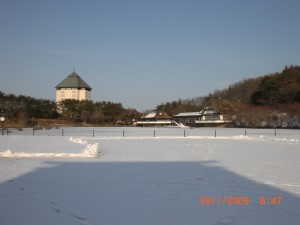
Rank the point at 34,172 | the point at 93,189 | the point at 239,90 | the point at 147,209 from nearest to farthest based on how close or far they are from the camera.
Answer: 1. the point at 147,209
2. the point at 93,189
3. the point at 34,172
4. the point at 239,90

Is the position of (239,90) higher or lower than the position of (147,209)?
higher

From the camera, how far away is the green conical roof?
8856cm

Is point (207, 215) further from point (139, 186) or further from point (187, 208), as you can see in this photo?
point (139, 186)

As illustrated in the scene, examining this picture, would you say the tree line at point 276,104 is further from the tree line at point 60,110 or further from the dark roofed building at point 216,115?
the tree line at point 60,110

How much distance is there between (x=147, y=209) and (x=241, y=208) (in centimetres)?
158

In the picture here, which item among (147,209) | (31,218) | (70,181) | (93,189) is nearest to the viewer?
(31,218)

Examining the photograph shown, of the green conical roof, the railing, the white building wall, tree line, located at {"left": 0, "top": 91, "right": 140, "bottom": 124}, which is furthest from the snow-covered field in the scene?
the green conical roof

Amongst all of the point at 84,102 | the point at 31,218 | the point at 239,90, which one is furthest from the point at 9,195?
the point at 239,90

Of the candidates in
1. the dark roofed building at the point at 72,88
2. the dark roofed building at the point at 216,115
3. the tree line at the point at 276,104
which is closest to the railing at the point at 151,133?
the tree line at the point at 276,104

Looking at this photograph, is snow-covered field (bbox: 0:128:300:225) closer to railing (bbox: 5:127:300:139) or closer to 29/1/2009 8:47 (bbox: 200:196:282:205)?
29/1/2009 8:47 (bbox: 200:196:282:205)

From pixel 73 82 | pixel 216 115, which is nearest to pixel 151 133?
pixel 216 115

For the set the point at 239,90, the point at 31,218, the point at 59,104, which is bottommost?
the point at 31,218

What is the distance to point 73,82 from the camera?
8906cm

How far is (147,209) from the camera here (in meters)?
5.13
